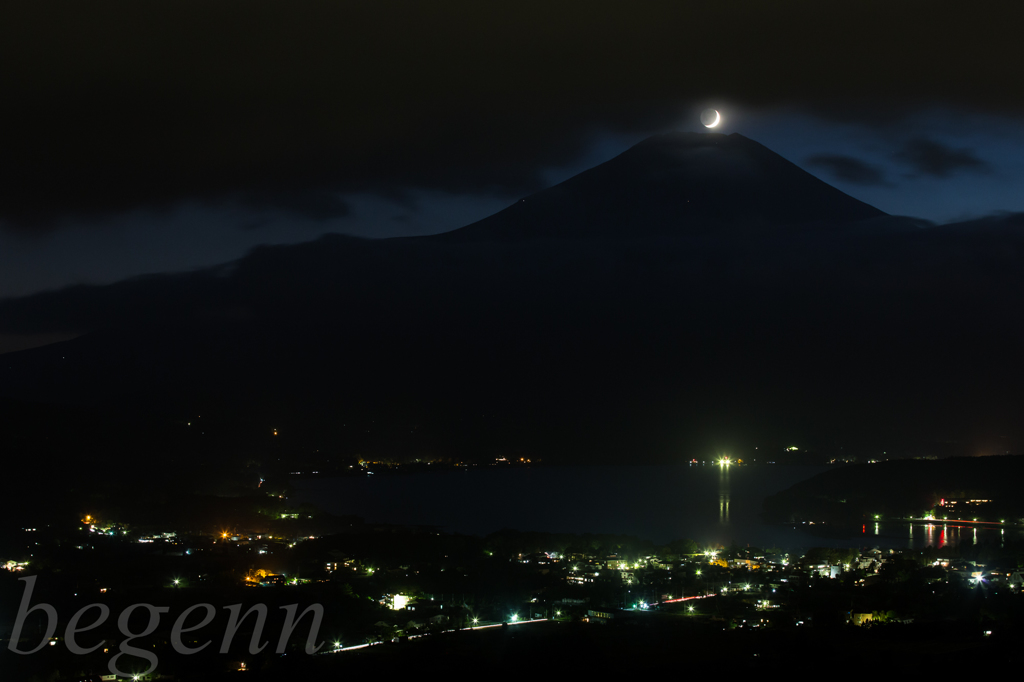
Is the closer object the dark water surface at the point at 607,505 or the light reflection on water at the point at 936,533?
the light reflection on water at the point at 936,533

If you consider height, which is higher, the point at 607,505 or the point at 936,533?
the point at 936,533

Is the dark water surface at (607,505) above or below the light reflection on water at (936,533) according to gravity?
below

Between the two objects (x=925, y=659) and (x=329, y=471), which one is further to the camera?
(x=329, y=471)

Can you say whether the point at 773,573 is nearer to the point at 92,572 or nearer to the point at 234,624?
the point at 234,624

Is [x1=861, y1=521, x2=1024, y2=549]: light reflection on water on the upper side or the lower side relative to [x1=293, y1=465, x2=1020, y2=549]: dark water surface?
upper

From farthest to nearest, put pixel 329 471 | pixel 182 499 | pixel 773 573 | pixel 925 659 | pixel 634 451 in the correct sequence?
1. pixel 634 451
2. pixel 329 471
3. pixel 182 499
4. pixel 773 573
5. pixel 925 659

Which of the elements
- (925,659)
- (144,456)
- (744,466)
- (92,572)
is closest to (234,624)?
(92,572)

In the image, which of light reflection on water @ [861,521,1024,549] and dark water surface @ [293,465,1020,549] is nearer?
light reflection on water @ [861,521,1024,549]

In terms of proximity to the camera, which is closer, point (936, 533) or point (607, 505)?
point (936, 533)
